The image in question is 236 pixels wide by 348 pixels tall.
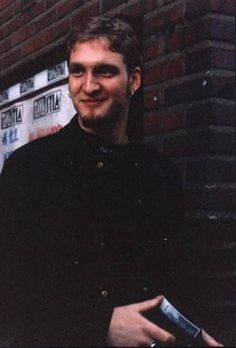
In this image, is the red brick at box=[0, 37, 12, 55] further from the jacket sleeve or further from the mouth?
the jacket sleeve

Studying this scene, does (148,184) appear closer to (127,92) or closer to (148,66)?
(127,92)

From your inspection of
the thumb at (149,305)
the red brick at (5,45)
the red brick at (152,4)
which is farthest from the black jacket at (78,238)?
the red brick at (5,45)

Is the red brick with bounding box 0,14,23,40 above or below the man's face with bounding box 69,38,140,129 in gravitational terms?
above

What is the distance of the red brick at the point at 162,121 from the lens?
9.32ft

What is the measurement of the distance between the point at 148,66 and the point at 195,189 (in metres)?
0.65

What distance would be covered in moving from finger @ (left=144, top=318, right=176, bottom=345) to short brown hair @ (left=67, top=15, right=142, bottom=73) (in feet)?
3.04

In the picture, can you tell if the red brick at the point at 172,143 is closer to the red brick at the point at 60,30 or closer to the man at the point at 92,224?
the man at the point at 92,224

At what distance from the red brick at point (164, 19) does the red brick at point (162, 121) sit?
365mm

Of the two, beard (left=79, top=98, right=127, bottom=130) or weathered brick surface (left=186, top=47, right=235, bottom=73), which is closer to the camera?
beard (left=79, top=98, right=127, bottom=130)

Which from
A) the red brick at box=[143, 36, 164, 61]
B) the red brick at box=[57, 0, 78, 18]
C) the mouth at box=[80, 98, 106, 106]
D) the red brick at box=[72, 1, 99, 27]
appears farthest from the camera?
the red brick at box=[57, 0, 78, 18]

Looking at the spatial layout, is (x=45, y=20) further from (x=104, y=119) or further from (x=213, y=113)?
(x=104, y=119)

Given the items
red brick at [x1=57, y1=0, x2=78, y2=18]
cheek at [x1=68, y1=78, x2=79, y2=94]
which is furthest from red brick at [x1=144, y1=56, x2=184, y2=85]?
red brick at [x1=57, y1=0, x2=78, y2=18]

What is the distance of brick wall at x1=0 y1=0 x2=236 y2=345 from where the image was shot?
2688 millimetres

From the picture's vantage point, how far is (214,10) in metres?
2.70
